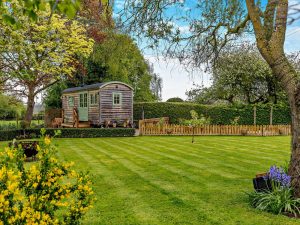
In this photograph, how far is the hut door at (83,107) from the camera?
1072 inches

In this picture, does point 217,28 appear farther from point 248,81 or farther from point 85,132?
point 248,81

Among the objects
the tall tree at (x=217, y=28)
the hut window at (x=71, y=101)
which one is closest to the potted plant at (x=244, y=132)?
the hut window at (x=71, y=101)

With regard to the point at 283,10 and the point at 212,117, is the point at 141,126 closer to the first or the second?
the point at 212,117

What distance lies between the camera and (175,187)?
314 inches

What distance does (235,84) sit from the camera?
1212 inches

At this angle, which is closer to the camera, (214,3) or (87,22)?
(214,3)

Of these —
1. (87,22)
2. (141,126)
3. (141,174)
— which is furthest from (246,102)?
(141,174)

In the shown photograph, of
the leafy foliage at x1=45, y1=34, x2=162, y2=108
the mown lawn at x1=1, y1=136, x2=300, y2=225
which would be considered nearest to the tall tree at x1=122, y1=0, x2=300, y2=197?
the mown lawn at x1=1, y1=136, x2=300, y2=225

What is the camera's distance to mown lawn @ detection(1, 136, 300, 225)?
19.2 feet

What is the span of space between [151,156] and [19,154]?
31.2 ft

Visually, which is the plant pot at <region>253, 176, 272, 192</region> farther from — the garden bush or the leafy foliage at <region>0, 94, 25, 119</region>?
the leafy foliage at <region>0, 94, 25, 119</region>

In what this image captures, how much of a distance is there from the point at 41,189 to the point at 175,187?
4.74 meters

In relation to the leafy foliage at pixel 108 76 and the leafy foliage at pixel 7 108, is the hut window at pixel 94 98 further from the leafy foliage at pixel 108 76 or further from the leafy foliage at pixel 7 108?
the leafy foliage at pixel 7 108

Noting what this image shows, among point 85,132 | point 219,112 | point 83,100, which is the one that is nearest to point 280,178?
point 85,132
